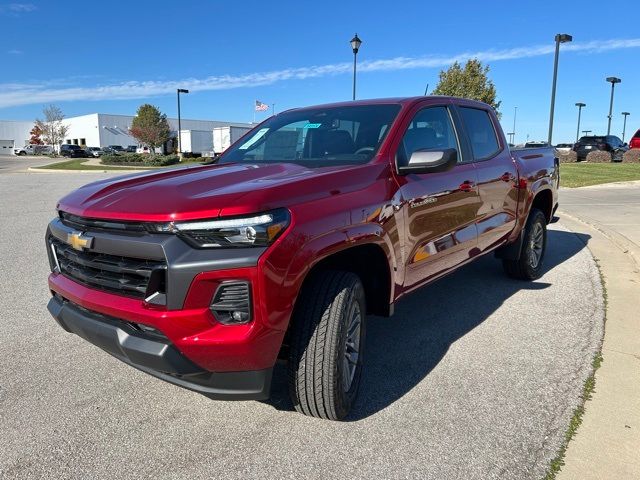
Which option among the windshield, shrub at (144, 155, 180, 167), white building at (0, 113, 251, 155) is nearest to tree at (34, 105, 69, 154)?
white building at (0, 113, 251, 155)

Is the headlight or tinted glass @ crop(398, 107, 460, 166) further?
tinted glass @ crop(398, 107, 460, 166)

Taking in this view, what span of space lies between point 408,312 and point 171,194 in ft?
9.00

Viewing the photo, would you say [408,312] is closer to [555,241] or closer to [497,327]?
[497,327]

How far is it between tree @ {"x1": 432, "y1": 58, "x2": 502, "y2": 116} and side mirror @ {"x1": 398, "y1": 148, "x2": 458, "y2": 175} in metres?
26.9

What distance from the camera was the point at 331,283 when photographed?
2.66 metres

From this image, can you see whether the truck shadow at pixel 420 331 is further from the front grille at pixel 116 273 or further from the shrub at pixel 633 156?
the shrub at pixel 633 156

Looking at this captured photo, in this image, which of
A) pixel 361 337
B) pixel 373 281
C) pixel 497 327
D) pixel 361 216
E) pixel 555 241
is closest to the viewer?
pixel 361 216

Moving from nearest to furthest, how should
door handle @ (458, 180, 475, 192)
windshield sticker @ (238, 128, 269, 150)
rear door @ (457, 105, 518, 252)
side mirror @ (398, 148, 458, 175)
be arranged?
side mirror @ (398, 148, 458, 175) → door handle @ (458, 180, 475, 192) → windshield sticker @ (238, 128, 269, 150) → rear door @ (457, 105, 518, 252)

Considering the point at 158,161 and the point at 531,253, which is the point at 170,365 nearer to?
the point at 531,253

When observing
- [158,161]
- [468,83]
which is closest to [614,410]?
[468,83]

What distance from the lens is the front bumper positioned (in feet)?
7.67

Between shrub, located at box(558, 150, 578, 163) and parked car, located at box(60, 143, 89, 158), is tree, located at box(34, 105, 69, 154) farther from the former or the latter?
shrub, located at box(558, 150, 578, 163)

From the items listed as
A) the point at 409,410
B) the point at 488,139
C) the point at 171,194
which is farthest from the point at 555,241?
the point at 171,194

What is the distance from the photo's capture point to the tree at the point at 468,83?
28781 mm
